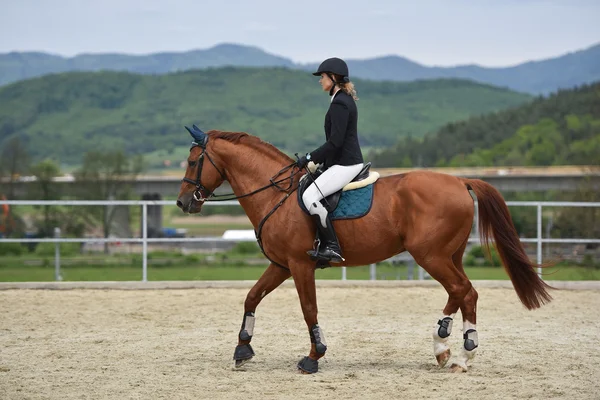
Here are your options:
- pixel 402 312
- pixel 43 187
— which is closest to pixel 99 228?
pixel 43 187

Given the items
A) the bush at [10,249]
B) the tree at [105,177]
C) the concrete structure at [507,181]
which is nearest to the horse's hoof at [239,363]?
the bush at [10,249]

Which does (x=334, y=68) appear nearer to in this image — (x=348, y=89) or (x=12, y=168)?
(x=348, y=89)

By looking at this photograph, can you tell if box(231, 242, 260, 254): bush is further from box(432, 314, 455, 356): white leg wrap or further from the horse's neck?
box(432, 314, 455, 356): white leg wrap

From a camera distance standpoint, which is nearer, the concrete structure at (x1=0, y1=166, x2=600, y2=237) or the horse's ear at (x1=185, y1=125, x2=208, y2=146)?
the horse's ear at (x1=185, y1=125, x2=208, y2=146)

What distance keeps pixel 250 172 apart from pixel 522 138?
9907cm

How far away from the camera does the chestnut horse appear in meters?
7.16

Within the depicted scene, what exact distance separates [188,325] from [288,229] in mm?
2875

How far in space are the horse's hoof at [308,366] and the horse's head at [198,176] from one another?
160 cm

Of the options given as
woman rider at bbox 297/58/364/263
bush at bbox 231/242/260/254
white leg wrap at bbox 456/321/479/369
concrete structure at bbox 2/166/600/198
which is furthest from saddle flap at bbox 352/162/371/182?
concrete structure at bbox 2/166/600/198

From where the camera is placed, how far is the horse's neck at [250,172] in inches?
295

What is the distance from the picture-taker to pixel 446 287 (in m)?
7.14

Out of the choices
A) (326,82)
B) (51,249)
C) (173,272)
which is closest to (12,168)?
(51,249)

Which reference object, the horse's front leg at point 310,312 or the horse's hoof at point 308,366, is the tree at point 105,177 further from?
the horse's hoof at point 308,366

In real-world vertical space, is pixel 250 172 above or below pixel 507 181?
above
